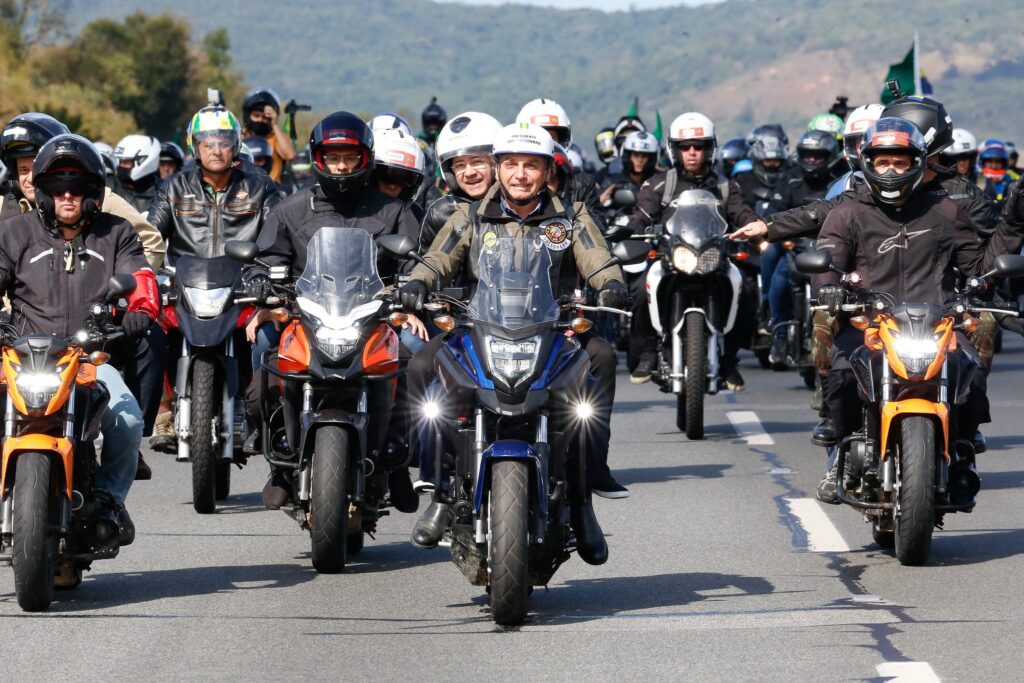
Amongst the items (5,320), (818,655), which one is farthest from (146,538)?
(818,655)

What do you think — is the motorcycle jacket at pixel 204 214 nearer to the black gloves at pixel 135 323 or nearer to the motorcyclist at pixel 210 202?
the motorcyclist at pixel 210 202

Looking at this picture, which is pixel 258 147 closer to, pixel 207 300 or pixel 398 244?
pixel 207 300

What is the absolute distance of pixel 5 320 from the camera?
9008mm

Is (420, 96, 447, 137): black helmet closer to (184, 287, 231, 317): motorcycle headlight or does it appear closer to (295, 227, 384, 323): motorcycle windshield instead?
(184, 287, 231, 317): motorcycle headlight

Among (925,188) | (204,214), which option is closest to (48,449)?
(925,188)

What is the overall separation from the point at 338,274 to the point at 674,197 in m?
7.32

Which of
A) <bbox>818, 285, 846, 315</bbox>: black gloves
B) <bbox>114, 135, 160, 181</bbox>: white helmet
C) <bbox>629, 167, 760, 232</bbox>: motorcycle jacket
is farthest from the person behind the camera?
<bbox>114, 135, 160, 181</bbox>: white helmet

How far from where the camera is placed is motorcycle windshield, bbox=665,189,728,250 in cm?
1518

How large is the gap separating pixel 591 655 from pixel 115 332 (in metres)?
2.33

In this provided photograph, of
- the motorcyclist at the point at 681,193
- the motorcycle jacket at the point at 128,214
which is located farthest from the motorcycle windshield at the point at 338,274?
the motorcyclist at the point at 681,193

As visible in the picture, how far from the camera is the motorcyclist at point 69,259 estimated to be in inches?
362

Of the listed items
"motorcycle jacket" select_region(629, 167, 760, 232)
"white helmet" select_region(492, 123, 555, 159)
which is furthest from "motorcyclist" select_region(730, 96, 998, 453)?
"motorcycle jacket" select_region(629, 167, 760, 232)

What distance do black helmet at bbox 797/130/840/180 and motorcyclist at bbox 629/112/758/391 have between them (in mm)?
2431

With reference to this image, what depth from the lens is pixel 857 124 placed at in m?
15.7
